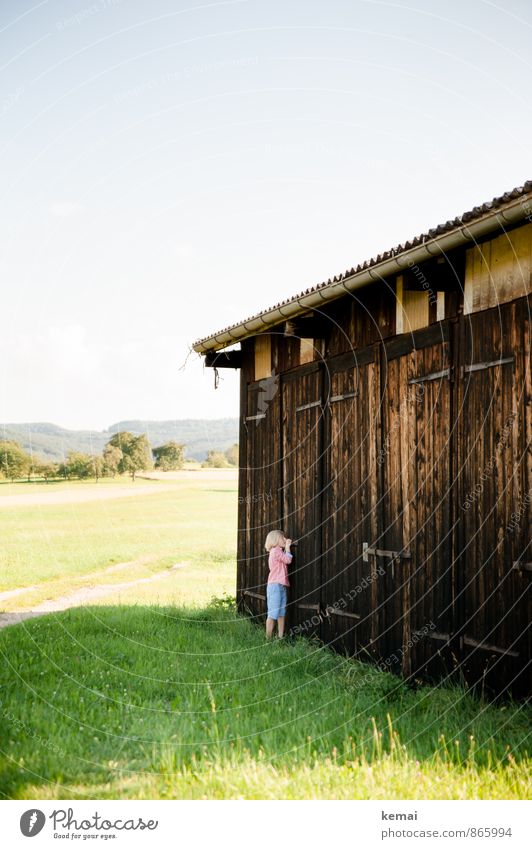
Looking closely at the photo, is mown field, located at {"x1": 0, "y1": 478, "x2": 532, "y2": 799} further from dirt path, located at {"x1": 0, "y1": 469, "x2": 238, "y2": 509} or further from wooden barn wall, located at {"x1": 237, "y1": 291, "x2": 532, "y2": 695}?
dirt path, located at {"x1": 0, "y1": 469, "x2": 238, "y2": 509}

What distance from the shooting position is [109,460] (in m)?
12.6

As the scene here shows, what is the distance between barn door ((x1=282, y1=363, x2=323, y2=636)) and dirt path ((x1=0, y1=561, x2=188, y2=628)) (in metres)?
4.00

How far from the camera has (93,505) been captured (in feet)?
127

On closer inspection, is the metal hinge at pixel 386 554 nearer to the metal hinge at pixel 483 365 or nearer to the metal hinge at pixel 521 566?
the metal hinge at pixel 521 566

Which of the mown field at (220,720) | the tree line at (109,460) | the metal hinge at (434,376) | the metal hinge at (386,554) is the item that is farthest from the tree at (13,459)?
the metal hinge at (434,376)

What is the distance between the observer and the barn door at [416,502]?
6504 mm

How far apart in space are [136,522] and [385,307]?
79.8ft

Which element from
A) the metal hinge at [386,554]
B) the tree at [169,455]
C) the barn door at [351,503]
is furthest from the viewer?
the tree at [169,455]

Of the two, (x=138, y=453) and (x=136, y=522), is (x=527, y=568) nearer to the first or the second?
(x=138, y=453)

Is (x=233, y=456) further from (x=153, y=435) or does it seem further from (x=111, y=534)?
(x=111, y=534)

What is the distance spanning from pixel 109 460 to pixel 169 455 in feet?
6.74
